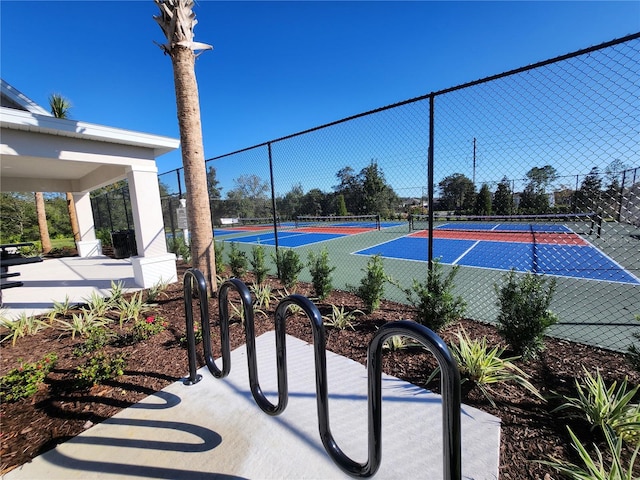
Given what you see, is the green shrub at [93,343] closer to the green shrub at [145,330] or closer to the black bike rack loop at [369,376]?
the green shrub at [145,330]

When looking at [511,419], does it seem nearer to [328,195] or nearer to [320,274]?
[320,274]

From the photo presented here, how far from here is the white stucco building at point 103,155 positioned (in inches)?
174

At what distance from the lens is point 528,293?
269 centimetres

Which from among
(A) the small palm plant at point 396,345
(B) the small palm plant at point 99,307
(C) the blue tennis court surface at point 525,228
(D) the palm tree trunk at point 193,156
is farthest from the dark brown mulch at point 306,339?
(C) the blue tennis court surface at point 525,228

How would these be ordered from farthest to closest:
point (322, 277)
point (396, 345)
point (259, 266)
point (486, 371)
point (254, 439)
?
point (259, 266) → point (322, 277) → point (396, 345) → point (486, 371) → point (254, 439)

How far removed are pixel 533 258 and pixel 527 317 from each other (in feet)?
22.5

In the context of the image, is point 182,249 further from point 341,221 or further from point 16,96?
point 341,221

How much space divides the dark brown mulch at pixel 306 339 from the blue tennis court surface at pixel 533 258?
8.99ft

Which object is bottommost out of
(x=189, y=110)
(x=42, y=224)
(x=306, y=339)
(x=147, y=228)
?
(x=306, y=339)

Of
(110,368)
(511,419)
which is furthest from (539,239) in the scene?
(110,368)

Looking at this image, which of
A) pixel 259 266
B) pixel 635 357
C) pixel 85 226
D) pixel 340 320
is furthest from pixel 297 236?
pixel 635 357

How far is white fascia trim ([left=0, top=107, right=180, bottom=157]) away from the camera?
4.19 metres

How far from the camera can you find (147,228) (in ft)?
19.0

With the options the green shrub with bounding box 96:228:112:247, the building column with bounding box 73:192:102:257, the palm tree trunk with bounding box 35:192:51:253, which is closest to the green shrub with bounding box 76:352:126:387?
the building column with bounding box 73:192:102:257
